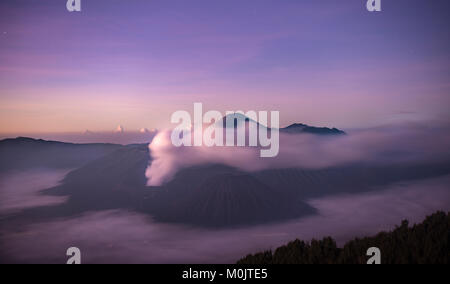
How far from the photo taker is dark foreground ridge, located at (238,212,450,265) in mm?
52125

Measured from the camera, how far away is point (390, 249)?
59.1 meters

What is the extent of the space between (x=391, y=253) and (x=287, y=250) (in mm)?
23873

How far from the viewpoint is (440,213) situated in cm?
8538

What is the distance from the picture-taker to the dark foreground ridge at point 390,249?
52.1 meters
